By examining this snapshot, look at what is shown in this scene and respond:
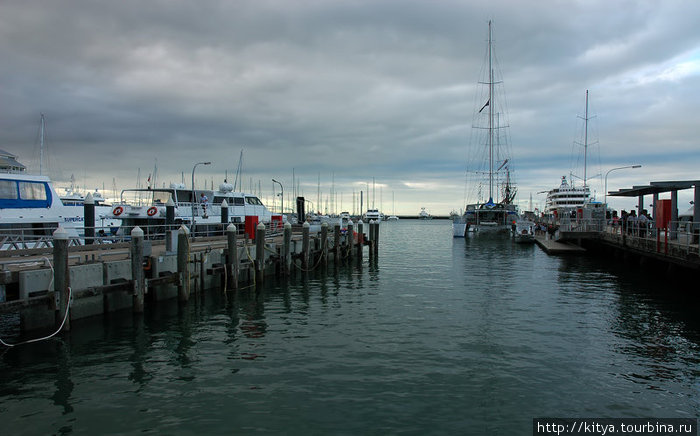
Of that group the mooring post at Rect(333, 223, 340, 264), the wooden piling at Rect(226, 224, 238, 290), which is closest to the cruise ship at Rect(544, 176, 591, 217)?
the mooring post at Rect(333, 223, 340, 264)

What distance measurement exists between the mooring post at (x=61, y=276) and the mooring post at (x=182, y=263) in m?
4.80

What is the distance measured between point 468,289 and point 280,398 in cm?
1531

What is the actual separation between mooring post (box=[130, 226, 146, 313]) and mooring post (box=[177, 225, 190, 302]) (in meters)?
2.14

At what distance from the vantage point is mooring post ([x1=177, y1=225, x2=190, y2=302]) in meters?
17.3

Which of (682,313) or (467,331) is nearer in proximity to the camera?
(467,331)

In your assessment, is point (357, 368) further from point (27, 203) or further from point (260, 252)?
point (27, 203)

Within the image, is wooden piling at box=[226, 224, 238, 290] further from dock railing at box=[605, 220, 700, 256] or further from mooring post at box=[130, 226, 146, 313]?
dock railing at box=[605, 220, 700, 256]

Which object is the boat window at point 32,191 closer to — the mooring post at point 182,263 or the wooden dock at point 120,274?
the wooden dock at point 120,274

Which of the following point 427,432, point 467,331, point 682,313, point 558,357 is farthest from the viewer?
point 682,313

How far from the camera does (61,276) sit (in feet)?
40.8

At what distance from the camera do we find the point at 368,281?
84.3 ft

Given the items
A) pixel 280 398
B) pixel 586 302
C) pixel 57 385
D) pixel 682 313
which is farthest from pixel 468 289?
pixel 57 385

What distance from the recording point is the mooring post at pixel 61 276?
12383mm

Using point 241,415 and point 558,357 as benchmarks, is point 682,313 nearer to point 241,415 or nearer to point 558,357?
point 558,357
